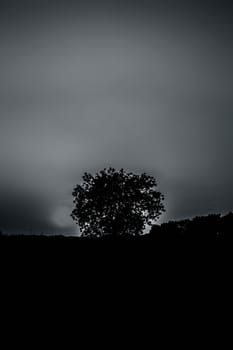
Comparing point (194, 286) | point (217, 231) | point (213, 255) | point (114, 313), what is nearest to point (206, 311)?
point (194, 286)

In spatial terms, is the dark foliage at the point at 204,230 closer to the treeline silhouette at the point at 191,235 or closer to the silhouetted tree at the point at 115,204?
the treeline silhouette at the point at 191,235

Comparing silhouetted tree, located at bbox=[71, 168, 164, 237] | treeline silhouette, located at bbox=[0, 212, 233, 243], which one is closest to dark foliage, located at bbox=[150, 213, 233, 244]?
treeline silhouette, located at bbox=[0, 212, 233, 243]

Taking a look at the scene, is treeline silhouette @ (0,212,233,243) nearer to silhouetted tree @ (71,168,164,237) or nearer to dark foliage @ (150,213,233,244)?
dark foliage @ (150,213,233,244)

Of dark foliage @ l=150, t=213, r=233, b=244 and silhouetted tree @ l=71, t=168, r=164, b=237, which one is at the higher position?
silhouetted tree @ l=71, t=168, r=164, b=237

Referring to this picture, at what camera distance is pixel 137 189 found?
155ft

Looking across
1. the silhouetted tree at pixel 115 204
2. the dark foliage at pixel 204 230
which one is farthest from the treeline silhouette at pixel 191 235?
the silhouetted tree at pixel 115 204

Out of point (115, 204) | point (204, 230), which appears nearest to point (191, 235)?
point (204, 230)

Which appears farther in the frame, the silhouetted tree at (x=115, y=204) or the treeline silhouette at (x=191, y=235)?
the silhouetted tree at (x=115, y=204)

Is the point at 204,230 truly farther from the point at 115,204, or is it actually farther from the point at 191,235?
the point at 115,204

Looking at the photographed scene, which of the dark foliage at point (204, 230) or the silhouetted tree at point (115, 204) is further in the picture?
the silhouetted tree at point (115, 204)

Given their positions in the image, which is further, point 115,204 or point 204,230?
point 115,204

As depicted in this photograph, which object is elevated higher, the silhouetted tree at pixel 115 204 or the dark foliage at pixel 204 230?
the silhouetted tree at pixel 115 204

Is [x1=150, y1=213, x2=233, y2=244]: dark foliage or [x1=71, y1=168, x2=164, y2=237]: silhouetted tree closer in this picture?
[x1=150, y1=213, x2=233, y2=244]: dark foliage

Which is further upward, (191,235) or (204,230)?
(204,230)
